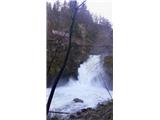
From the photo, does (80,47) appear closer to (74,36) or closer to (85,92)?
(74,36)

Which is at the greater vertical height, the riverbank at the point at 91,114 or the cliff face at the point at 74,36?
the cliff face at the point at 74,36

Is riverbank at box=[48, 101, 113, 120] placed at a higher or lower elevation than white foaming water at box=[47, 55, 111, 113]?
lower

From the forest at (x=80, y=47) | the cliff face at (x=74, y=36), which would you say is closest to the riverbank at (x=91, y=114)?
the forest at (x=80, y=47)

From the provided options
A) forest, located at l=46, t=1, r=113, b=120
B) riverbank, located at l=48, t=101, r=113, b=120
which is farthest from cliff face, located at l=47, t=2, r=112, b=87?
riverbank, located at l=48, t=101, r=113, b=120

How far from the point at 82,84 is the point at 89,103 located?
10 centimetres

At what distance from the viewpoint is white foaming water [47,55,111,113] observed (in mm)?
1461

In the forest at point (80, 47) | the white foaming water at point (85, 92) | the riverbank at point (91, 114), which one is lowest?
the riverbank at point (91, 114)

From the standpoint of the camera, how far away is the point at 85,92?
1461 mm

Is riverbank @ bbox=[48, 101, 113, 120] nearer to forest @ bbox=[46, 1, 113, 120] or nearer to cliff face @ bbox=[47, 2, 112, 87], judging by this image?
Result: forest @ bbox=[46, 1, 113, 120]

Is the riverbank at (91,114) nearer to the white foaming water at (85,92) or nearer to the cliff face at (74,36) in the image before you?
the white foaming water at (85,92)

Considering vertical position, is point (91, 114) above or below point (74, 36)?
below

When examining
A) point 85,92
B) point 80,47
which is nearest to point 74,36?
point 80,47

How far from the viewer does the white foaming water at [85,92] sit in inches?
57.5
